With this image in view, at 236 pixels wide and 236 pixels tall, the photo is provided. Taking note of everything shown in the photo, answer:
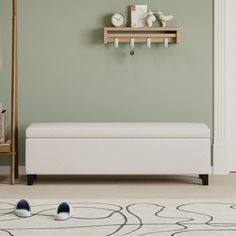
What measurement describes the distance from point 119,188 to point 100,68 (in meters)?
1.18

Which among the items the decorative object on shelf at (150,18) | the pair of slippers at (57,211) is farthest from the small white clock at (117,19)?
the pair of slippers at (57,211)

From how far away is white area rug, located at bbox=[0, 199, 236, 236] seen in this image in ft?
12.2

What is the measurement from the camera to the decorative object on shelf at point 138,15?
19.1 feet

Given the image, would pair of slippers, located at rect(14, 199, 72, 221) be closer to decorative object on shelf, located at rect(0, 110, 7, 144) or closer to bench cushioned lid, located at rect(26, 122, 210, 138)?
bench cushioned lid, located at rect(26, 122, 210, 138)

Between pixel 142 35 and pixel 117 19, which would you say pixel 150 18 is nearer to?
pixel 142 35

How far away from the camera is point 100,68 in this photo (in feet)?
19.5

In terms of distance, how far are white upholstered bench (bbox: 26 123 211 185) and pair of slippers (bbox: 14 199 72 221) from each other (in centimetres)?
125

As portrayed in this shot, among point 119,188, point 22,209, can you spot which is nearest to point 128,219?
point 22,209

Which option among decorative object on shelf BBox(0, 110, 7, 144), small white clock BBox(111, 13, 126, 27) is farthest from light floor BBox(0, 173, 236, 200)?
small white clock BBox(111, 13, 126, 27)

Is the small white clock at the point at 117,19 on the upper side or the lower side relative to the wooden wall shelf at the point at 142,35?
upper

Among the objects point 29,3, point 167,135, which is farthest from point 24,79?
point 167,135

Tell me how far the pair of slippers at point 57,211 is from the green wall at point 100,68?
73.4 inches

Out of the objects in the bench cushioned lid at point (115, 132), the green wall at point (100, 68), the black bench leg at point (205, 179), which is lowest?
the black bench leg at point (205, 179)

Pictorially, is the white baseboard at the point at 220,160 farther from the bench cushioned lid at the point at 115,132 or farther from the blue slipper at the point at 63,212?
the blue slipper at the point at 63,212
